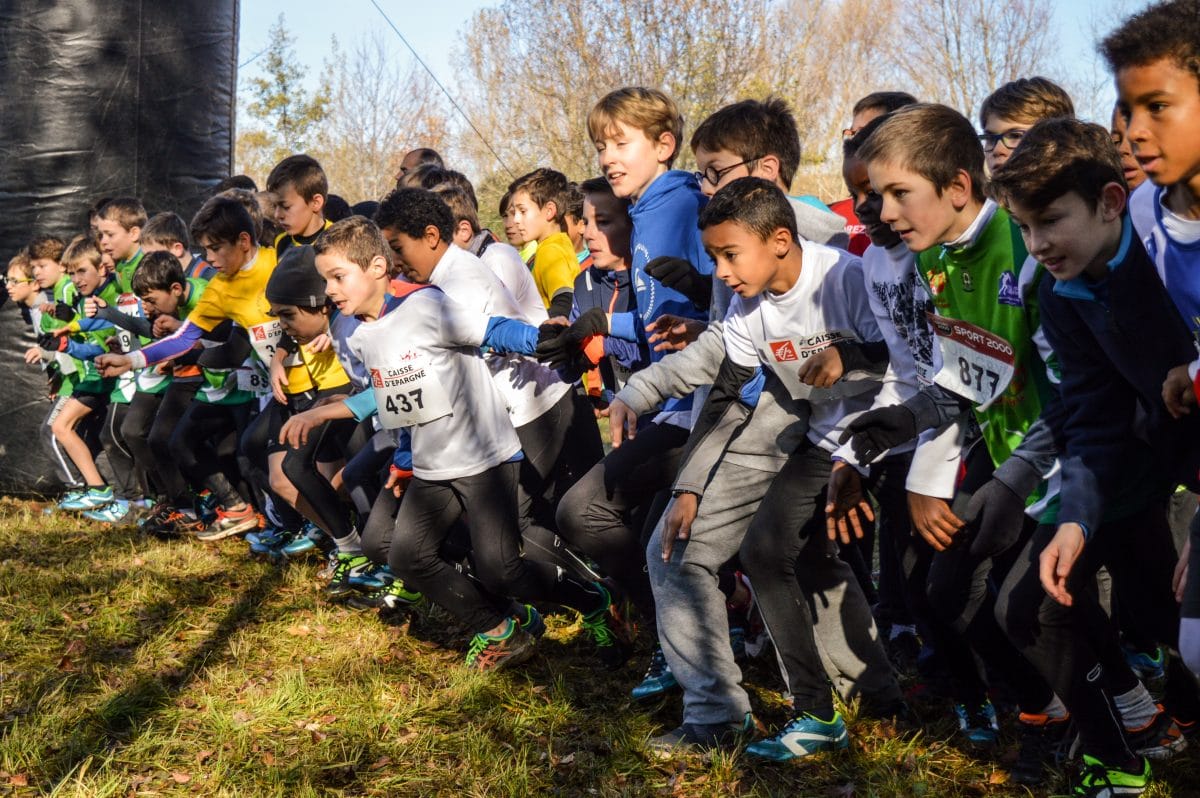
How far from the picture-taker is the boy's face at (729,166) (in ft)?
14.3

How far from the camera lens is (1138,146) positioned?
93.6 inches

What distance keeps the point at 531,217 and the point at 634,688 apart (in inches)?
109

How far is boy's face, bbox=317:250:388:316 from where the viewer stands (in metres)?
4.98

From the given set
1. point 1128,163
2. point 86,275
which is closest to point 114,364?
point 86,275

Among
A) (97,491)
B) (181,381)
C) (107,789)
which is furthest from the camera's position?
(97,491)

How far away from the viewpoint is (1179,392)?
8.71 feet

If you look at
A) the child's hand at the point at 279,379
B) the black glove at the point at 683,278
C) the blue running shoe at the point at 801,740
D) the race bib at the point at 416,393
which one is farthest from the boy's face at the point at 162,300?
the blue running shoe at the point at 801,740

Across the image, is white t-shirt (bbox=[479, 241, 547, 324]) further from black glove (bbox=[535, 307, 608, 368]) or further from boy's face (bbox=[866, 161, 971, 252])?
boy's face (bbox=[866, 161, 971, 252])

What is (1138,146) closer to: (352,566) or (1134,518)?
(1134,518)

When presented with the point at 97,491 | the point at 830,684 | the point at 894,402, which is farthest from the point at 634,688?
the point at 97,491

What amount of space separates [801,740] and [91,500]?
6105 millimetres

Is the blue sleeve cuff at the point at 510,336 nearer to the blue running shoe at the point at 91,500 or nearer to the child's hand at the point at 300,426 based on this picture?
the child's hand at the point at 300,426

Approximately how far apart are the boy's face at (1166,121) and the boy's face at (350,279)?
3346mm

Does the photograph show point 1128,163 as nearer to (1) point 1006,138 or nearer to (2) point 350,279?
(1) point 1006,138
